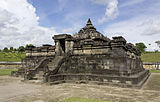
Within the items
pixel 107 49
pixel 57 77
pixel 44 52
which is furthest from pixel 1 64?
pixel 107 49

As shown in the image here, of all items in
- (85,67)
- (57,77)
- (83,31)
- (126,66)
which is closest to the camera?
(126,66)

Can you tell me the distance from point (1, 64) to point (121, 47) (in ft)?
90.6

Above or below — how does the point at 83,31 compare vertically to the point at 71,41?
above

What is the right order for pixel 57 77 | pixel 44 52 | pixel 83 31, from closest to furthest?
pixel 57 77, pixel 44 52, pixel 83 31

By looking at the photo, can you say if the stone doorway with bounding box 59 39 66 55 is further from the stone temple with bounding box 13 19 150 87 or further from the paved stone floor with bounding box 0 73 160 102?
the paved stone floor with bounding box 0 73 160 102

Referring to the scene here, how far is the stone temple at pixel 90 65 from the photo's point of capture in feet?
31.9

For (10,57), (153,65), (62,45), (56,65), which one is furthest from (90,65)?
(10,57)

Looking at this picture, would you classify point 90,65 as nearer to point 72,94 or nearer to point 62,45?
point 62,45

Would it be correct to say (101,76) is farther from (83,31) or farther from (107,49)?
(83,31)

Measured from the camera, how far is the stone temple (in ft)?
31.9

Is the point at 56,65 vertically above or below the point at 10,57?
below

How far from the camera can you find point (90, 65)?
36.9 feet

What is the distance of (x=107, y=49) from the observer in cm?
1092

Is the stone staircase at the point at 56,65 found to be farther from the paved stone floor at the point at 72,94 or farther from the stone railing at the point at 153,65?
the stone railing at the point at 153,65
